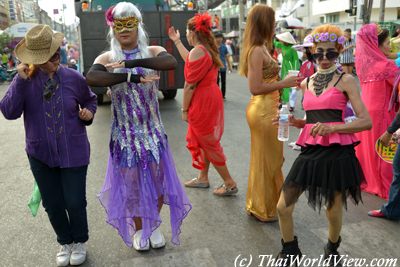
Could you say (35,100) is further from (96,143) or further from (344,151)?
(96,143)

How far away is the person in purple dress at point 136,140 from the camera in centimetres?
308

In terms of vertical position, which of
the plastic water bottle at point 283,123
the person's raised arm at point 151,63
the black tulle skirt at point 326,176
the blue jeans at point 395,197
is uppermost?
the person's raised arm at point 151,63

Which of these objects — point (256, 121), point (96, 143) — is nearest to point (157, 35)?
point (96, 143)

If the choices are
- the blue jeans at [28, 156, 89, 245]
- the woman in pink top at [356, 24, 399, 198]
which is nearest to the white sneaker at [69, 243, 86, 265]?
the blue jeans at [28, 156, 89, 245]

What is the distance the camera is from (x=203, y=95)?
4461 millimetres

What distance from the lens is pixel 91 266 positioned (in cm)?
323

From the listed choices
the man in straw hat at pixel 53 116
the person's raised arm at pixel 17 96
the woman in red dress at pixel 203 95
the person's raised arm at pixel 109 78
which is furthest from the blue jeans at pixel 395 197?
the person's raised arm at pixel 17 96

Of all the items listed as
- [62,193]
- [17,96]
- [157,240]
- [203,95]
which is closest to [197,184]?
[203,95]

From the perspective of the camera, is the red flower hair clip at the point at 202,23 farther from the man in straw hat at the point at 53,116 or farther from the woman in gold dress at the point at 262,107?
the man in straw hat at the point at 53,116

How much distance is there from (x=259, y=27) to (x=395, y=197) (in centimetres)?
195

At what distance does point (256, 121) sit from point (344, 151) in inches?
40.8

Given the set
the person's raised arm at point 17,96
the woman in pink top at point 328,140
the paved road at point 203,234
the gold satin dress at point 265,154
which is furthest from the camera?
the gold satin dress at point 265,154

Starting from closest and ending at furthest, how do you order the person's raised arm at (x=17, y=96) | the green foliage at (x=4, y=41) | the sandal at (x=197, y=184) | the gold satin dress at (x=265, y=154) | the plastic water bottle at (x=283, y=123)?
the person's raised arm at (x=17, y=96) → the plastic water bottle at (x=283, y=123) → the gold satin dress at (x=265, y=154) → the sandal at (x=197, y=184) → the green foliage at (x=4, y=41)

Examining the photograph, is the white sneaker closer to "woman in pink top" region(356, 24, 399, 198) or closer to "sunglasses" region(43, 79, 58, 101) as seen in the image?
"sunglasses" region(43, 79, 58, 101)
